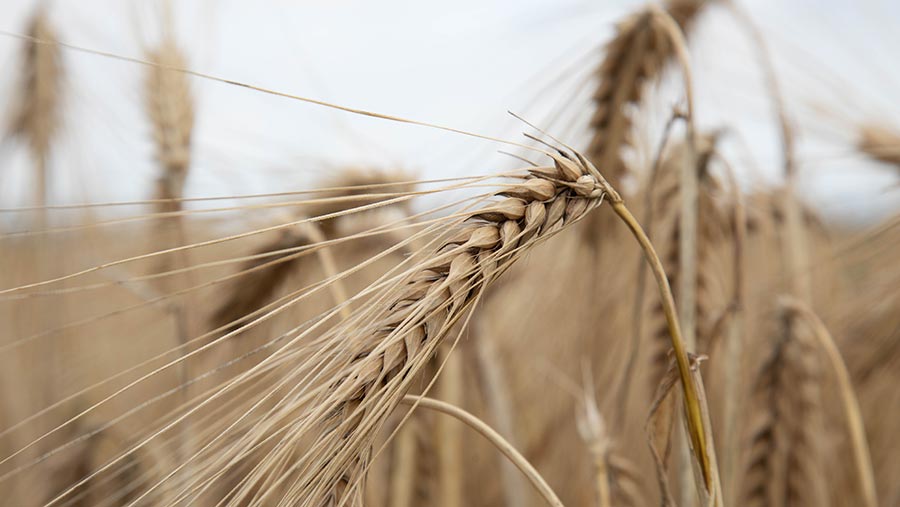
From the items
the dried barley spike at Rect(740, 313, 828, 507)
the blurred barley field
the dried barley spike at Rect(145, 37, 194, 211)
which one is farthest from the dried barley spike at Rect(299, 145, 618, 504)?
the dried barley spike at Rect(145, 37, 194, 211)

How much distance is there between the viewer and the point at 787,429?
100cm

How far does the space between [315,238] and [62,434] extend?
2.34 ft

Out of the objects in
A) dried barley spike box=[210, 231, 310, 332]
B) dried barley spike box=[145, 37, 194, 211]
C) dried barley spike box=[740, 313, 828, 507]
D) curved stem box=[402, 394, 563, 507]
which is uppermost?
dried barley spike box=[145, 37, 194, 211]

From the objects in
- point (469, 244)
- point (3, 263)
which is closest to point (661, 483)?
point (469, 244)

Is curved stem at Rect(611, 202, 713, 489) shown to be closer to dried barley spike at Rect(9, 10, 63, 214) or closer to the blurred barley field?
the blurred barley field

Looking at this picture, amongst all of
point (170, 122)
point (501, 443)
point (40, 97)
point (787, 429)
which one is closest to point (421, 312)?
point (501, 443)

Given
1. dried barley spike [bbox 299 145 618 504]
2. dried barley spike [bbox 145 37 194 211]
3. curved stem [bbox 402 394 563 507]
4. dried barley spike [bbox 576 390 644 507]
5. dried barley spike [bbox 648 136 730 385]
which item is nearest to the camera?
dried barley spike [bbox 299 145 618 504]

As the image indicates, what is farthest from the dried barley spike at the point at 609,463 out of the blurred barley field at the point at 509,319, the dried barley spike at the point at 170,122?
the dried barley spike at the point at 170,122

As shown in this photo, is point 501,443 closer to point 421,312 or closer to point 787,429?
point 421,312

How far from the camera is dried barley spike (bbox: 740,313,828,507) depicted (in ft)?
3.23

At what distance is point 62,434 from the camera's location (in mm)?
1188

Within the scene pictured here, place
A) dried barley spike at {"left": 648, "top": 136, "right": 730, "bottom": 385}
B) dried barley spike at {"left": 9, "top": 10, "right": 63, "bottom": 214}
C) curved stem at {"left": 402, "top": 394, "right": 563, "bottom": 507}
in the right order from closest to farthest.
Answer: curved stem at {"left": 402, "top": 394, "right": 563, "bottom": 507}, dried barley spike at {"left": 648, "top": 136, "right": 730, "bottom": 385}, dried barley spike at {"left": 9, "top": 10, "right": 63, "bottom": 214}

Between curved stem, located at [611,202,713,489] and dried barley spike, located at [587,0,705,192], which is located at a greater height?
dried barley spike, located at [587,0,705,192]

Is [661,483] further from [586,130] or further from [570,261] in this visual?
[570,261]
